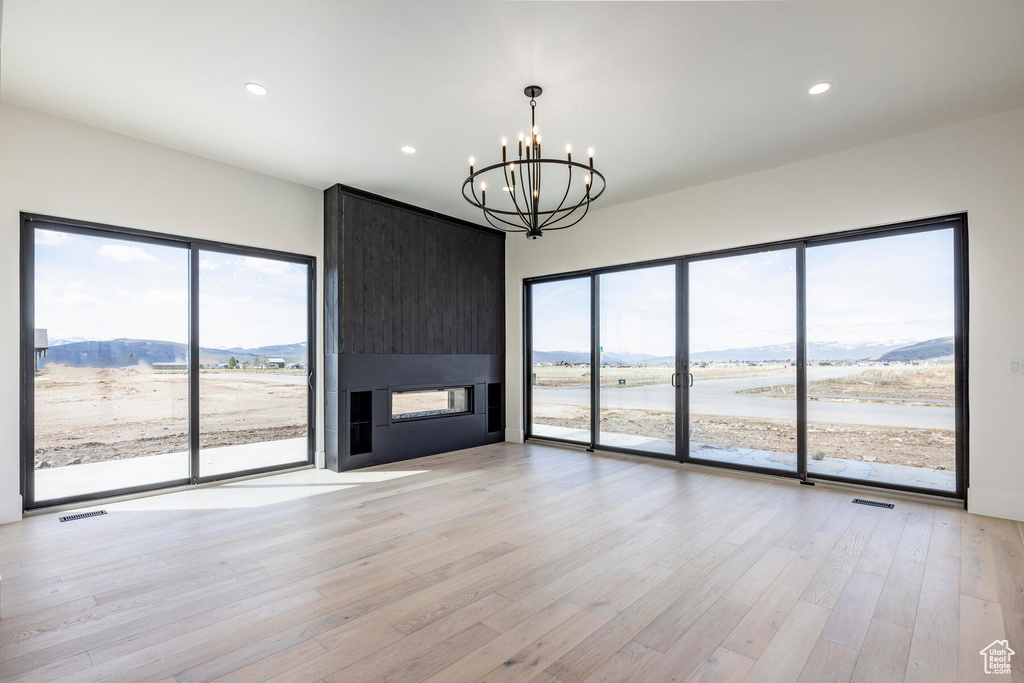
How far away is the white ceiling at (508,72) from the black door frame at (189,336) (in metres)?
0.83

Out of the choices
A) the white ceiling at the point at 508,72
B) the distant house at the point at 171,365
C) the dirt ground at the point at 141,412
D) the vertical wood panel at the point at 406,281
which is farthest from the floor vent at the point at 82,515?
the white ceiling at the point at 508,72

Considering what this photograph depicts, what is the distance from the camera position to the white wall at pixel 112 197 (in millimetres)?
3559

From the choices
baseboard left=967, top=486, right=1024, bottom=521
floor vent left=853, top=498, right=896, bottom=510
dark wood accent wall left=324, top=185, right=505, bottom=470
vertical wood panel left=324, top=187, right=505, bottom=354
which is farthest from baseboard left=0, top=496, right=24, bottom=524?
baseboard left=967, top=486, right=1024, bottom=521

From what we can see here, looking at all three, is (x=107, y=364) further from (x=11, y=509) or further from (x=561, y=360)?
(x=561, y=360)

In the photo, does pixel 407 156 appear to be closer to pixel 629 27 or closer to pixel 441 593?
pixel 629 27

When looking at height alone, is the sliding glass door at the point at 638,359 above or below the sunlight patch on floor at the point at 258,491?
above

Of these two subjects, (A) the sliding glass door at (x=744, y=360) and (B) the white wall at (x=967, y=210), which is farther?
(A) the sliding glass door at (x=744, y=360)

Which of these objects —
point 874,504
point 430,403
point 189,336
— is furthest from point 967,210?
point 189,336

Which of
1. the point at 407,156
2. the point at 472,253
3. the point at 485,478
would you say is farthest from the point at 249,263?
the point at 485,478

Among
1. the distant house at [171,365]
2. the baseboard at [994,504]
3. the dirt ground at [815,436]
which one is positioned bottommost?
the baseboard at [994,504]

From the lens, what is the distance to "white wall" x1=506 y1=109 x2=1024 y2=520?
367cm

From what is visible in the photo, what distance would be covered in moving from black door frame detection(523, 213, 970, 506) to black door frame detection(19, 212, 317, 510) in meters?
2.85

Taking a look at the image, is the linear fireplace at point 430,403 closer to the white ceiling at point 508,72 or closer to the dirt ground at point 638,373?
the dirt ground at point 638,373

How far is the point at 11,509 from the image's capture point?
139 inches
